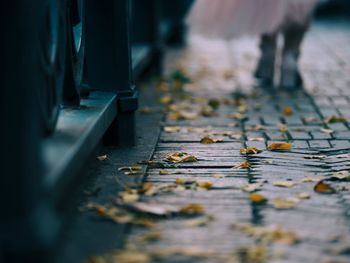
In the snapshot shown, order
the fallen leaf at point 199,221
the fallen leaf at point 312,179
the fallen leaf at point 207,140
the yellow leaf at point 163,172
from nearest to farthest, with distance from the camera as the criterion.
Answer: the fallen leaf at point 199,221, the fallen leaf at point 312,179, the yellow leaf at point 163,172, the fallen leaf at point 207,140

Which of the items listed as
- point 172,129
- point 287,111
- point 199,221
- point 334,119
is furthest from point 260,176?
point 287,111

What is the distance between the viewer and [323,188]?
11.5ft

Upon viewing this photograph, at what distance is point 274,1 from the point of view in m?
6.00

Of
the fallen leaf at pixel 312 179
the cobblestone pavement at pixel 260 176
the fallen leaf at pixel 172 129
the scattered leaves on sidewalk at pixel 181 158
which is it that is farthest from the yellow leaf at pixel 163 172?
the fallen leaf at pixel 172 129

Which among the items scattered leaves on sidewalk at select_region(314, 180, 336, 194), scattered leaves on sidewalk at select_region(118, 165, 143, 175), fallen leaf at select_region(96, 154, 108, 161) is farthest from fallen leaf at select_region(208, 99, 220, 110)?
scattered leaves on sidewalk at select_region(314, 180, 336, 194)

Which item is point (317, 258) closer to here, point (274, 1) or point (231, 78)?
point (274, 1)

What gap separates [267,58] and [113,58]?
258 cm

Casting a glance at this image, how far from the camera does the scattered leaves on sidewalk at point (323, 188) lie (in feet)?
11.5

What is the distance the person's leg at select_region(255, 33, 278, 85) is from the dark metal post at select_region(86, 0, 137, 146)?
244 cm

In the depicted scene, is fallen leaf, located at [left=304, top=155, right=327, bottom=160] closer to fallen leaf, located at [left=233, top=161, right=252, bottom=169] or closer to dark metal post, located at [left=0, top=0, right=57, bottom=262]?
fallen leaf, located at [left=233, top=161, right=252, bottom=169]

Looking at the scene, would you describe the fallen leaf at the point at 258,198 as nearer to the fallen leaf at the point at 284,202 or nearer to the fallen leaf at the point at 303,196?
the fallen leaf at the point at 284,202

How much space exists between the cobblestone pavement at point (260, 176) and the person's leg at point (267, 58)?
0.50 ft

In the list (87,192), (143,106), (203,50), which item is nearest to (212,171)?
(87,192)

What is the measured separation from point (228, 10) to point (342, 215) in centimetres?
319
